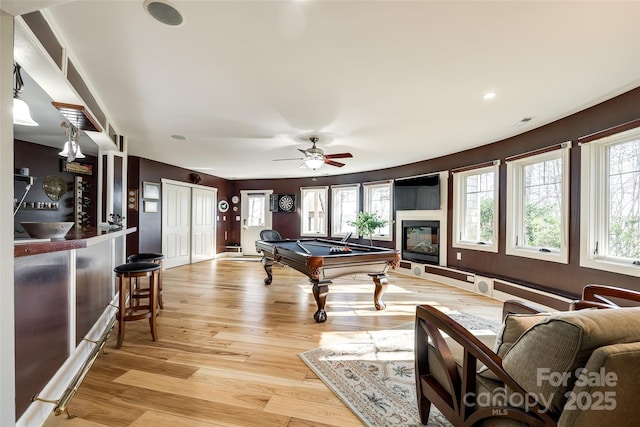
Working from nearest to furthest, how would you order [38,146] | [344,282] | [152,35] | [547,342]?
1. [547,342]
2. [152,35]
3. [38,146]
4. [344,282]

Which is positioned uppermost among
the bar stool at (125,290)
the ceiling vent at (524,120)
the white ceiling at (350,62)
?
the white ceiling at (350,62)

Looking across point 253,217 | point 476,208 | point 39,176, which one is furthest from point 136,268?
point 253,217

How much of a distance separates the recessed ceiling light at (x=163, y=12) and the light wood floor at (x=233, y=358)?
242cm

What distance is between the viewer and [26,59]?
1.73 m

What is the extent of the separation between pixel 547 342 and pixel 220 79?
2.78 m

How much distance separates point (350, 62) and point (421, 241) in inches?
176

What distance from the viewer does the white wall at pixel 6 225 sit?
1.11 meters

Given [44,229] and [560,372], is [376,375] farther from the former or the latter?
[44,229]

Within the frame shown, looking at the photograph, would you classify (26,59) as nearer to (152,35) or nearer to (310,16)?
(152,35)

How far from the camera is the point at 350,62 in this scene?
2182 millimetres

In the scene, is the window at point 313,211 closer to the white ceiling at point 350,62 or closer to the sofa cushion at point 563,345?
the white ceiling at point 350,62

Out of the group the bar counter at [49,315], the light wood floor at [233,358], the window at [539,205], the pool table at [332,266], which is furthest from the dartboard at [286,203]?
the bar counter at [49,315]

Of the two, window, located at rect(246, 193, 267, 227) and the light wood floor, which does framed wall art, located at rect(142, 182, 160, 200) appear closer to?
the light wood floor

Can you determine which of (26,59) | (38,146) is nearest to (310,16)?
(26,59)
